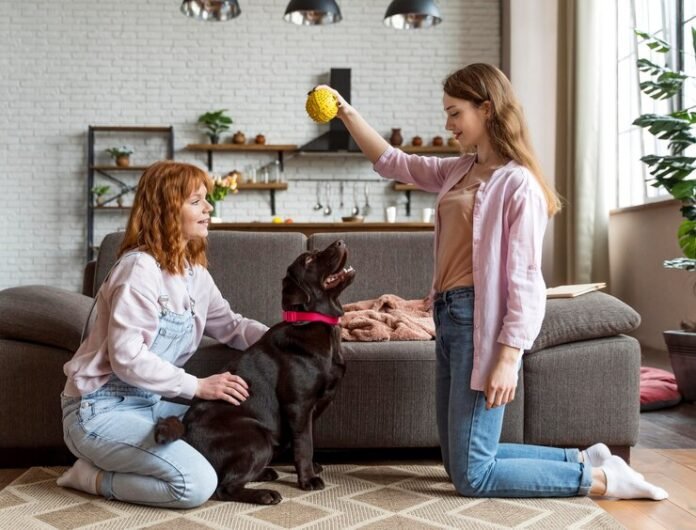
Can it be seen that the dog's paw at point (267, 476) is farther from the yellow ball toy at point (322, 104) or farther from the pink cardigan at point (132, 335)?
the yellow ball toy at point (322, 104)

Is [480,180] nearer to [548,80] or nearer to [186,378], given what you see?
[186,378]

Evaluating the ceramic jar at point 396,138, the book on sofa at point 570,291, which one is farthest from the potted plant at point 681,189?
the ceramic jar at point 396,138

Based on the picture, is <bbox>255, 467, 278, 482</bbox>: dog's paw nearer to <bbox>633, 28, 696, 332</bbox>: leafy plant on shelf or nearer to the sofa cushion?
the sofa cushion

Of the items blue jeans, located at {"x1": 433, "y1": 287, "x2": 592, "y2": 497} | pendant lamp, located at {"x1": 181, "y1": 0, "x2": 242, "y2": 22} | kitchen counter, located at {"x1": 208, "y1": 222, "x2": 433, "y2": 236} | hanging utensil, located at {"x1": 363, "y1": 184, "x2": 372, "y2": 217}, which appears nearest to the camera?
blue jeans, located at {"x1": 433, "y1": 287, "x2": 592, "y2": 497}

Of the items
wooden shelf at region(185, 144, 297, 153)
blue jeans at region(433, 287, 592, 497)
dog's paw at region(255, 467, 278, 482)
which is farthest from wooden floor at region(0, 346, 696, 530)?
wooden shelf at region(185, 144, 297, 153)

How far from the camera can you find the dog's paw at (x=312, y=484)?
2.21m

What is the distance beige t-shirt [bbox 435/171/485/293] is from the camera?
6.88ft

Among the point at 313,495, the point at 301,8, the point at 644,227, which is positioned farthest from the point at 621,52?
the point at 313,495

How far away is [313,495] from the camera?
2176mm

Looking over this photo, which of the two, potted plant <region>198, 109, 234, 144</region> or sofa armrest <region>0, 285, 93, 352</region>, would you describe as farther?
potted plant <region>198, 109, 234, 144</region>

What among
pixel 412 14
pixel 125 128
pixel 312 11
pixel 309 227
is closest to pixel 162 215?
pixel 312 11

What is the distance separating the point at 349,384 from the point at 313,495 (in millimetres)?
451

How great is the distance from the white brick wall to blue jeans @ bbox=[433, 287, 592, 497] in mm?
6159

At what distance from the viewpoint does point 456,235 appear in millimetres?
2127
